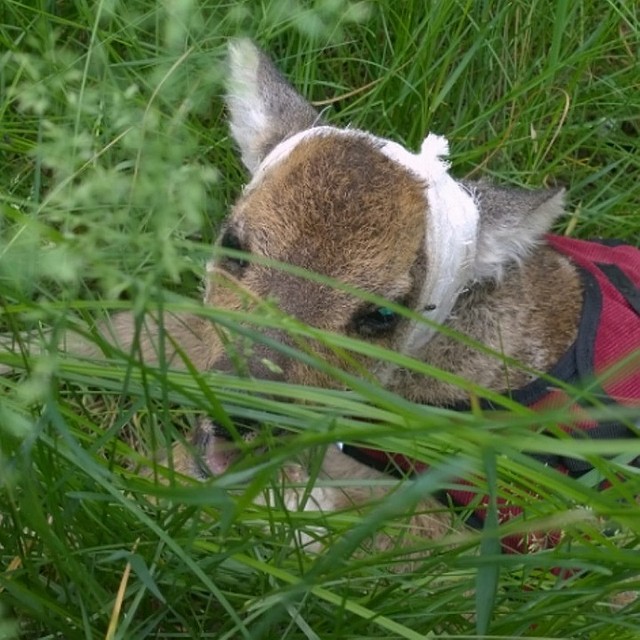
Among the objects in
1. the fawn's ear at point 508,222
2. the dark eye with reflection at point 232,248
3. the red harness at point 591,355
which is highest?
the fawn's ear at point 508,222

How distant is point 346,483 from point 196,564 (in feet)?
1.06

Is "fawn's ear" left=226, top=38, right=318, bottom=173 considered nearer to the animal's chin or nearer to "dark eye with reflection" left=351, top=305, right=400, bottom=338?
"dark eye with reflection" left=351, top=305, right=400, bottom=338

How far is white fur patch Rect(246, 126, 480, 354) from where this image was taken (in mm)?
3047

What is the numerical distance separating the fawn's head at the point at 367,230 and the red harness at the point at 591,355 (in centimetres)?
32

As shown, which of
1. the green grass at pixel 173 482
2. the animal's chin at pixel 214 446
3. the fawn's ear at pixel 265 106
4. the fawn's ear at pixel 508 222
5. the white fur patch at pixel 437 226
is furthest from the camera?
the fawn's ear at pixel 265 106

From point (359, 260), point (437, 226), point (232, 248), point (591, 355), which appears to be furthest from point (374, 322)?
point (591, 355)

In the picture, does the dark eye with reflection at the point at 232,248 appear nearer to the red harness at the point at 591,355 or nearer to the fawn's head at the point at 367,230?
the fawn's head at the point at 367,230

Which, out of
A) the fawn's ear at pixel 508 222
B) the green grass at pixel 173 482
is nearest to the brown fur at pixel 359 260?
the fawn's ear at pixel 508 222

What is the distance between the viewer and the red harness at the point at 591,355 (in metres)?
2.95

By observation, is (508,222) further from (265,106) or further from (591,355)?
(265,106)

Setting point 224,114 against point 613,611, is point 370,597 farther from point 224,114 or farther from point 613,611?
point 224,114

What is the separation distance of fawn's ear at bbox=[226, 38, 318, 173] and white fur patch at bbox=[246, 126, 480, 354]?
263mm

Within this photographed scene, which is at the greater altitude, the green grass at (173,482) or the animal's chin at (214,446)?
the green grass at (173,482)

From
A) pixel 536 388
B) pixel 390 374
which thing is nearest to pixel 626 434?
pixel 536 388
